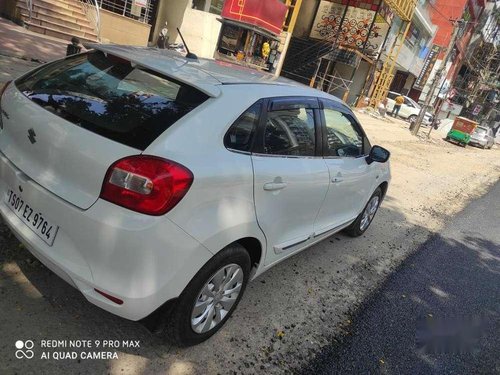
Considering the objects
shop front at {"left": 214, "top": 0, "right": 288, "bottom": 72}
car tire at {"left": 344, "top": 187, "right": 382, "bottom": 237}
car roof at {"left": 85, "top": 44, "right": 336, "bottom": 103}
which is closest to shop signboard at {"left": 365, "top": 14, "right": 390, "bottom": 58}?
shop front at {"left": 214, "top": 0, "right": 288, "bottom": 72}

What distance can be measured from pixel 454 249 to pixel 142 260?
16.9 feet

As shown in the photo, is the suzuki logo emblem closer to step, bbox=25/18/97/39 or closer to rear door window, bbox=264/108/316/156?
rear door window, bbox=264/108/316/156

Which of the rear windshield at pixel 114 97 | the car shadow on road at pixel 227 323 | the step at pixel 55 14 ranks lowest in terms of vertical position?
the car shadow on road at pixel 227 323

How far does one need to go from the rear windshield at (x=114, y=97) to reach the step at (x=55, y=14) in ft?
41.3

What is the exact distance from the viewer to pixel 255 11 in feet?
57.8

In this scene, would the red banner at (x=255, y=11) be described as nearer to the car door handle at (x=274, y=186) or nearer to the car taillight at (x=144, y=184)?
the car door handle at (x=274, y=186)

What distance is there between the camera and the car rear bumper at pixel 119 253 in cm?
211

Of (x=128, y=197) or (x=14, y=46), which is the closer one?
(x=128, y=197)

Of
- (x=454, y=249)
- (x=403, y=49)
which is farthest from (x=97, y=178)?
(x=403, y=49)

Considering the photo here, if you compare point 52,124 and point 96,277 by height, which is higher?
point 52,124

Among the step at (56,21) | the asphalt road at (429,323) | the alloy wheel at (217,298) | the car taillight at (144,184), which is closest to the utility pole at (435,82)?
the step at (56,21)

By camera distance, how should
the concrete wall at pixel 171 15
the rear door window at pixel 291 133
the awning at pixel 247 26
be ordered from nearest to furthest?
the rear door window at pixel 291 133 → the awning at pixel 247 26 → the concrete wall at pixel 171 15

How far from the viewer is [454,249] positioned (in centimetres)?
596

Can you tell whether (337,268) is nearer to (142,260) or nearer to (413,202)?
(142,260)
